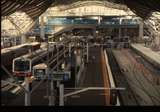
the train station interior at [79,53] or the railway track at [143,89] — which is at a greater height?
the train station interior at [79,53]

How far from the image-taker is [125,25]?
3950cm

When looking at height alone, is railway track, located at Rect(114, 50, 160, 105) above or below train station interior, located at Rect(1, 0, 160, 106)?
below

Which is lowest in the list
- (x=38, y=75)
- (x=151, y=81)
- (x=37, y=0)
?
(x=151, y=81)

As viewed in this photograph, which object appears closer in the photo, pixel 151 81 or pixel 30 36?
pixel 151 81

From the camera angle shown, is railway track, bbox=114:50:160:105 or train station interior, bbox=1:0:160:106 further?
railway track, bbox=114:50:160:105

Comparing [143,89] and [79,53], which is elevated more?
[79,53]

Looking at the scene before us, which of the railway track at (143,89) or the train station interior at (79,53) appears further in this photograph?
the railway track at (143,89)

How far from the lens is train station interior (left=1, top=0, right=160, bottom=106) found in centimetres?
1095

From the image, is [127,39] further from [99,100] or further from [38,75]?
[38,75]

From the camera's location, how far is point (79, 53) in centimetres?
2175

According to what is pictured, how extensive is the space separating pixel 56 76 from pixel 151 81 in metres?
14.2

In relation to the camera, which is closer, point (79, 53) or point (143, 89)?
point (143, 89)

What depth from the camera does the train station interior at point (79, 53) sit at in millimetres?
10945

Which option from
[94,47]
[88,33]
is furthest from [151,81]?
[94,47]
